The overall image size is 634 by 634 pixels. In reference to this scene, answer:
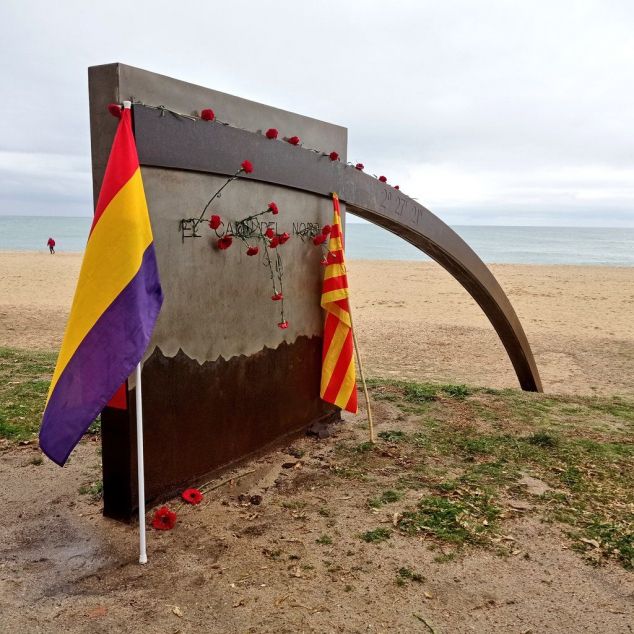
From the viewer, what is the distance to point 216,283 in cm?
412

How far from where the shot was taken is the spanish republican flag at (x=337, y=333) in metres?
5.11

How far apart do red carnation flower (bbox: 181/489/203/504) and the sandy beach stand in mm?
4870

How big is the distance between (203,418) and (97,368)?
3.88 feet

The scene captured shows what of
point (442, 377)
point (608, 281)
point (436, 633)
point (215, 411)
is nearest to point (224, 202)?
point (215, 411)

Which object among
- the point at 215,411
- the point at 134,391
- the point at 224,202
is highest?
the point at 224,202

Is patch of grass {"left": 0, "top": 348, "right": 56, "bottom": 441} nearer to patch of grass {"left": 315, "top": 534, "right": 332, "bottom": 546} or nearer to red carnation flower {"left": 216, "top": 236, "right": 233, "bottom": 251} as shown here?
red carnation flower {"left": 216, "top": 236, "right": 233, "bottom": 251}

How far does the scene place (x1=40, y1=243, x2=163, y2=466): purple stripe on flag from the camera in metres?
3.02

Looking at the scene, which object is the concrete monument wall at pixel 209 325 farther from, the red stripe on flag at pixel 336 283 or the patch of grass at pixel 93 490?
the patch of grass at pixel 93 490

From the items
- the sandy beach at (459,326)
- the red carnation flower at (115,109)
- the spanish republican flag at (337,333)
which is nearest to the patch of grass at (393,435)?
the spanish republican flag at (337,333)

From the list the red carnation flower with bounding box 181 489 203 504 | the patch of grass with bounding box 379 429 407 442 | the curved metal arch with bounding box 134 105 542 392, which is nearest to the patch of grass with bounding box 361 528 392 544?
the red carnation flower with bounding box 181 489 203 504

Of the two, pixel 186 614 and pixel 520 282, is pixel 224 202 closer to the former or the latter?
pixel 186 614

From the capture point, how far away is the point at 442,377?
339 inches

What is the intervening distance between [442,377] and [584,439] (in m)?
3.31

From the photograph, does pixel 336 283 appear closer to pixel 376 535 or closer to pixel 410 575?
pixel 376 535
